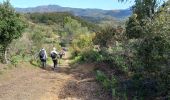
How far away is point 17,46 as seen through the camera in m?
35.9

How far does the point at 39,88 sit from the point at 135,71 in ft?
15.4

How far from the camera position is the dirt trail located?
61.5 feet

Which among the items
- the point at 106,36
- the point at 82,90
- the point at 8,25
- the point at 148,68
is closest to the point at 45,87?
the point at 82,90

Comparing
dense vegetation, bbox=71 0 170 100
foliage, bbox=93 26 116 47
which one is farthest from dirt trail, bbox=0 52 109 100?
foliage, bbox=93 26 116 47

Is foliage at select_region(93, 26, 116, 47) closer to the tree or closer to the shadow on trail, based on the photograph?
the tree

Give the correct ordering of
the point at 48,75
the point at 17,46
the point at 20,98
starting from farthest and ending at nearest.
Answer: the point at 17,46 → the point at 48,75 → the point at 20,98

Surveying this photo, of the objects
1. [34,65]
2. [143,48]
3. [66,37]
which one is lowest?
[66,37]

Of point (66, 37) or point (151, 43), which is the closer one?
point (151, 43)

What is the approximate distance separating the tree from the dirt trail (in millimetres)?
3047

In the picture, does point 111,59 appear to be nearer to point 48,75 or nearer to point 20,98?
point 48,75

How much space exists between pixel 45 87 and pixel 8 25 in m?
9.25

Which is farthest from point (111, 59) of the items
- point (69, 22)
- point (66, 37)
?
point (69, 22)

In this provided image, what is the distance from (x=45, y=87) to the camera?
21.1m

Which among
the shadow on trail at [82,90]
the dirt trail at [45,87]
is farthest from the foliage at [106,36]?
the shadow on trail at [82,90]
